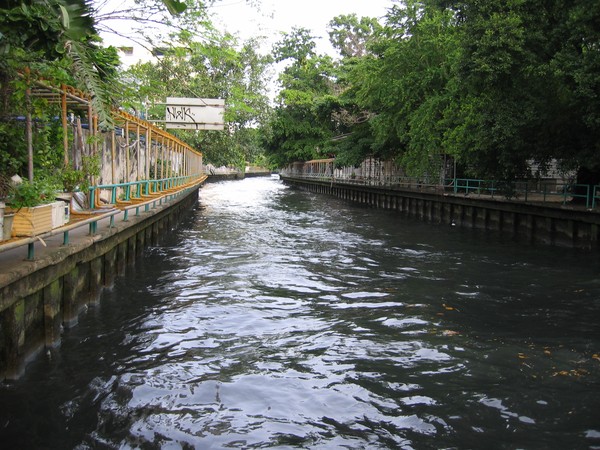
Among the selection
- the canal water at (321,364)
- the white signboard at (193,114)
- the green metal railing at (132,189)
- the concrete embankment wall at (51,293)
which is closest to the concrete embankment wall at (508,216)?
the canal water at (321,364)

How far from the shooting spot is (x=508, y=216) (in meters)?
21.8

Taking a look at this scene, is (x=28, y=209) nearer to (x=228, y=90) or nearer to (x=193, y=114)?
(x=193, y=114)

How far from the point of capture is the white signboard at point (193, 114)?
25.0 meters

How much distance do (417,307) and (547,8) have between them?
1260cm

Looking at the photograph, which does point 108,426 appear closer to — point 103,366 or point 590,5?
point 103,366

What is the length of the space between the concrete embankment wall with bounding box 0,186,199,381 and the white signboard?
46.5 feet

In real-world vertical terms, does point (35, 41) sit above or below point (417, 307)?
above

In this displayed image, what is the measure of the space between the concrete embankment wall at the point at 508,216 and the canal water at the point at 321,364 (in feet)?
14.3

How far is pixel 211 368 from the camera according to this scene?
22.2ft

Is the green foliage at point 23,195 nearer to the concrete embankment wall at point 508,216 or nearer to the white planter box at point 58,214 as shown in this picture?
the white planter box at point 58,214

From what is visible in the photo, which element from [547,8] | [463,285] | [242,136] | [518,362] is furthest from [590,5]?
[242,136]

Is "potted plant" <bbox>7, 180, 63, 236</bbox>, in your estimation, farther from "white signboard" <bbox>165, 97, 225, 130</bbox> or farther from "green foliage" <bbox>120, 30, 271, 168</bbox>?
"green foliage" <bbox>120, 30, 271, 168</bbox>

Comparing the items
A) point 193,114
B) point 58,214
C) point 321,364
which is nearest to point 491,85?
point 193,114

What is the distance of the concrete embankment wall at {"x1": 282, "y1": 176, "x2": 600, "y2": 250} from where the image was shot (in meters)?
17.3
